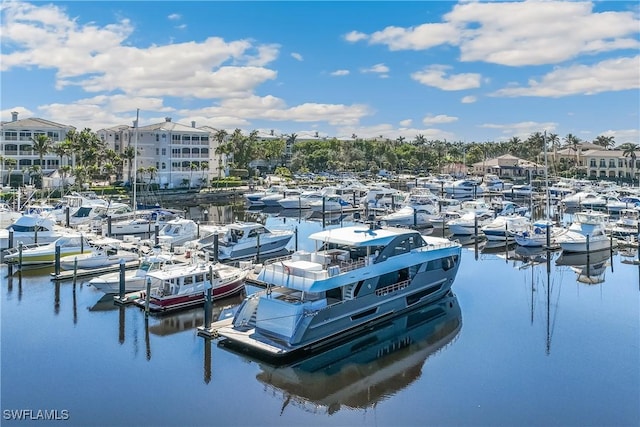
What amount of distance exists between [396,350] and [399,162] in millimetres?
121478

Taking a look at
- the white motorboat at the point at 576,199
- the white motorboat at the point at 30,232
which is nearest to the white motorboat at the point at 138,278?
the white motorboat at the point at 30,232

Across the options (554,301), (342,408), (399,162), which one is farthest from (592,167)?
(342,408)

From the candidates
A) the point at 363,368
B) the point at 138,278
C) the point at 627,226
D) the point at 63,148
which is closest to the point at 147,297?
the point at 138,278

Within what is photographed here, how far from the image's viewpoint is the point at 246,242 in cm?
3788

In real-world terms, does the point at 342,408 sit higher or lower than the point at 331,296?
lower

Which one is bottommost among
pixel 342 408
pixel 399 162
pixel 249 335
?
pixel 342 408

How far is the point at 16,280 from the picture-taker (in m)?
31.4

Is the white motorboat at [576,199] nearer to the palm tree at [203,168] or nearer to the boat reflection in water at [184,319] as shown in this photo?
the palm tree at [203,168]

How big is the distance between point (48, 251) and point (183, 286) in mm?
13059

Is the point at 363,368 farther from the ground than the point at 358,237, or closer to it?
closer to it

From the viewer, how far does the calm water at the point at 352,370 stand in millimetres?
17141

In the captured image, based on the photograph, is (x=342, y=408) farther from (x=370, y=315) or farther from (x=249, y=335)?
(x=370, y=315)

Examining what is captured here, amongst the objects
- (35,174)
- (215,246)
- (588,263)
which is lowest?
(588,263)

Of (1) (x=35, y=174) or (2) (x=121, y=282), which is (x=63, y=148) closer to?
(1) (x=35, y=174)
